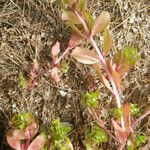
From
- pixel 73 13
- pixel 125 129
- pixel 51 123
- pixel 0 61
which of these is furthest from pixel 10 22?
pixel 125 129

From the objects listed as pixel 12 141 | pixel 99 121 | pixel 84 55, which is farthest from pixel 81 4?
pixel 12 141

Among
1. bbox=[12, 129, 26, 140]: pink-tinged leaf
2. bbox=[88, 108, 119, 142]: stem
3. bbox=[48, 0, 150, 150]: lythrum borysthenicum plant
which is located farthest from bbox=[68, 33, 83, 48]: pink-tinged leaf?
bbox=[12, 129, 26, 140]: pink-tinged leaf

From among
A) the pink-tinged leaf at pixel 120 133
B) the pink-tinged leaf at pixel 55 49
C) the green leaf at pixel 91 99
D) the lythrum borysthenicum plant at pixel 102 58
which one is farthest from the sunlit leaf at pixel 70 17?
the pink-tinged leaf at pixel 120 133

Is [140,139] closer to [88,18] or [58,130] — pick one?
[58,130]

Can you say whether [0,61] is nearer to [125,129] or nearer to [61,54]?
[61,54]

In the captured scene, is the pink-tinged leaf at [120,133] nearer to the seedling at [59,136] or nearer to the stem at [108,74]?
the stem at [108,74]

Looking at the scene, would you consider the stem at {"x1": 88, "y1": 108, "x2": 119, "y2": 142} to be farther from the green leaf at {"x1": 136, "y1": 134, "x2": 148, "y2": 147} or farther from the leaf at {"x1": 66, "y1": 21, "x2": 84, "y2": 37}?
the leaf at {"x1": 66, "y1": 21, "x2": 84, "y2": 37}
